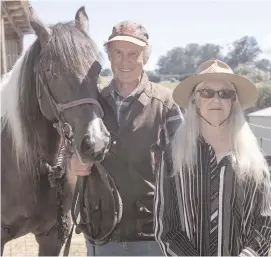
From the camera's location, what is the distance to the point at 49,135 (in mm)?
2840

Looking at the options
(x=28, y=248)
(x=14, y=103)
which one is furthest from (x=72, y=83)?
(x=28, y=248)

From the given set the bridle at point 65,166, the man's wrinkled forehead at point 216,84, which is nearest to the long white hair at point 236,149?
the man's wrinkled forehead at point 216,84

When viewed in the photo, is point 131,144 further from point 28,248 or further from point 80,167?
point 28,248

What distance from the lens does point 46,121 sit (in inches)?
110

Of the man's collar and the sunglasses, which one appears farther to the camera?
the man's collar

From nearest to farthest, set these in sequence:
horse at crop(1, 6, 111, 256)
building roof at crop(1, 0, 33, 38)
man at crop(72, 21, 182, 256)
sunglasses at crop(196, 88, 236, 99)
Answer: sunglasses at crop(196, 88, 236, 99), horse at crop(1, 6, 111, 256), man at crop(72, 21, 182, 256), building roof at crop(1, 0, 33, 38)

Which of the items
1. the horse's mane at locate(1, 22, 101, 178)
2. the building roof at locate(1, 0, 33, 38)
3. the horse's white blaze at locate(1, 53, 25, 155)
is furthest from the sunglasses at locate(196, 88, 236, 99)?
the building roof at locate(1, 0, 33, 38)

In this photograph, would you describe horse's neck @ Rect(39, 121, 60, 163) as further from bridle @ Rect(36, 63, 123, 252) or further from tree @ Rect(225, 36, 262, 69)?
tree @ Rect(225, 36, 262, 69)

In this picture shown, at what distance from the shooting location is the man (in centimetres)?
250

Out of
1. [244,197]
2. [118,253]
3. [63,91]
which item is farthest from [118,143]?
[244,197]

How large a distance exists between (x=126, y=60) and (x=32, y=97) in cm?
65

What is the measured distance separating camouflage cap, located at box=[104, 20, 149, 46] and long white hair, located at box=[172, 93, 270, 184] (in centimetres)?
67

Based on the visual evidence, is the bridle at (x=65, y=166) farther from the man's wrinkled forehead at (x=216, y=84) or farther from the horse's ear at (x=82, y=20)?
the man's wrinkled forehead at (x=216, y=84)

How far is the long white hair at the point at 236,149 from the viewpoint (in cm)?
199
